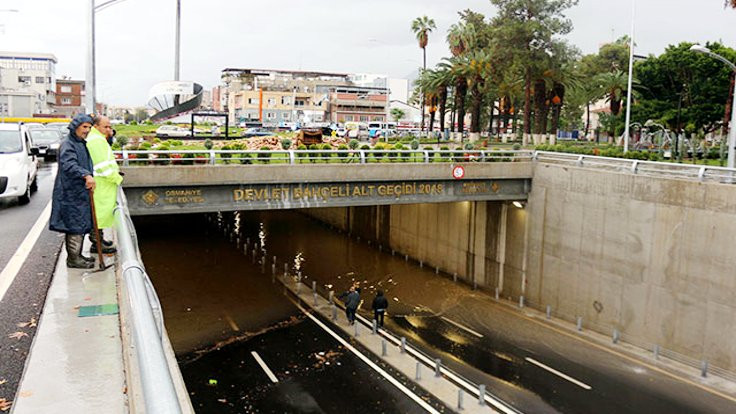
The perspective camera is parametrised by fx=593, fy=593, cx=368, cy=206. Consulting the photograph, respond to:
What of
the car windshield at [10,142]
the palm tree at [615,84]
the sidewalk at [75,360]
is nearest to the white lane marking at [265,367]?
the car windshield at [10,142]

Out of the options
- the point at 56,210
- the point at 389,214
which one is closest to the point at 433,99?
the point at 389,214

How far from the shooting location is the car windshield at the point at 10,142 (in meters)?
14.4

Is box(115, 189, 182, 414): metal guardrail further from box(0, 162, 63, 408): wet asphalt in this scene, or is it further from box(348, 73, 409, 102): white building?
box(348, 73, 409, 102): white building

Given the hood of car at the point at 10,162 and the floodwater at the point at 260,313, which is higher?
the hood of car at the point at 10,162

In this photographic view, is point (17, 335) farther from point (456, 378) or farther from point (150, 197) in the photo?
point (150, 197)

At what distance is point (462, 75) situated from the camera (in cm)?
5553

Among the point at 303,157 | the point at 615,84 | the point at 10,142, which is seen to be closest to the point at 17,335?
the point at 10,142

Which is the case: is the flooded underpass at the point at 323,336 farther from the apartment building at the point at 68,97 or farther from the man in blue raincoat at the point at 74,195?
the apartment building at the point at 68,97

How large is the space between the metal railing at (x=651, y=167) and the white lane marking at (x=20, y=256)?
19071 millimetres

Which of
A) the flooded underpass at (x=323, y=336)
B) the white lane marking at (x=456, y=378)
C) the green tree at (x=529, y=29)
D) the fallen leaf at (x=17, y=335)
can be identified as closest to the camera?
the fallen leaf at (x=17, y=335)

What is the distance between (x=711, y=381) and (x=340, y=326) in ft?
41.5

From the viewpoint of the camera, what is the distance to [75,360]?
4.04m

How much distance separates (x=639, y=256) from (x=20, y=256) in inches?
781

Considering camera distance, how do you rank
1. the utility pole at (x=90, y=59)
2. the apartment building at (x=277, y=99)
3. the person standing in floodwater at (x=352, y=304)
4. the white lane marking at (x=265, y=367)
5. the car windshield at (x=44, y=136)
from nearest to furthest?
the white lane marking at (x=265, y=367)
the person standing in floodwater at (x=352, y=304)
the utility pole at (x=90, y=59)
the car windshield at (x=44, y=136)
the apartment building at (x=277, y=99)
